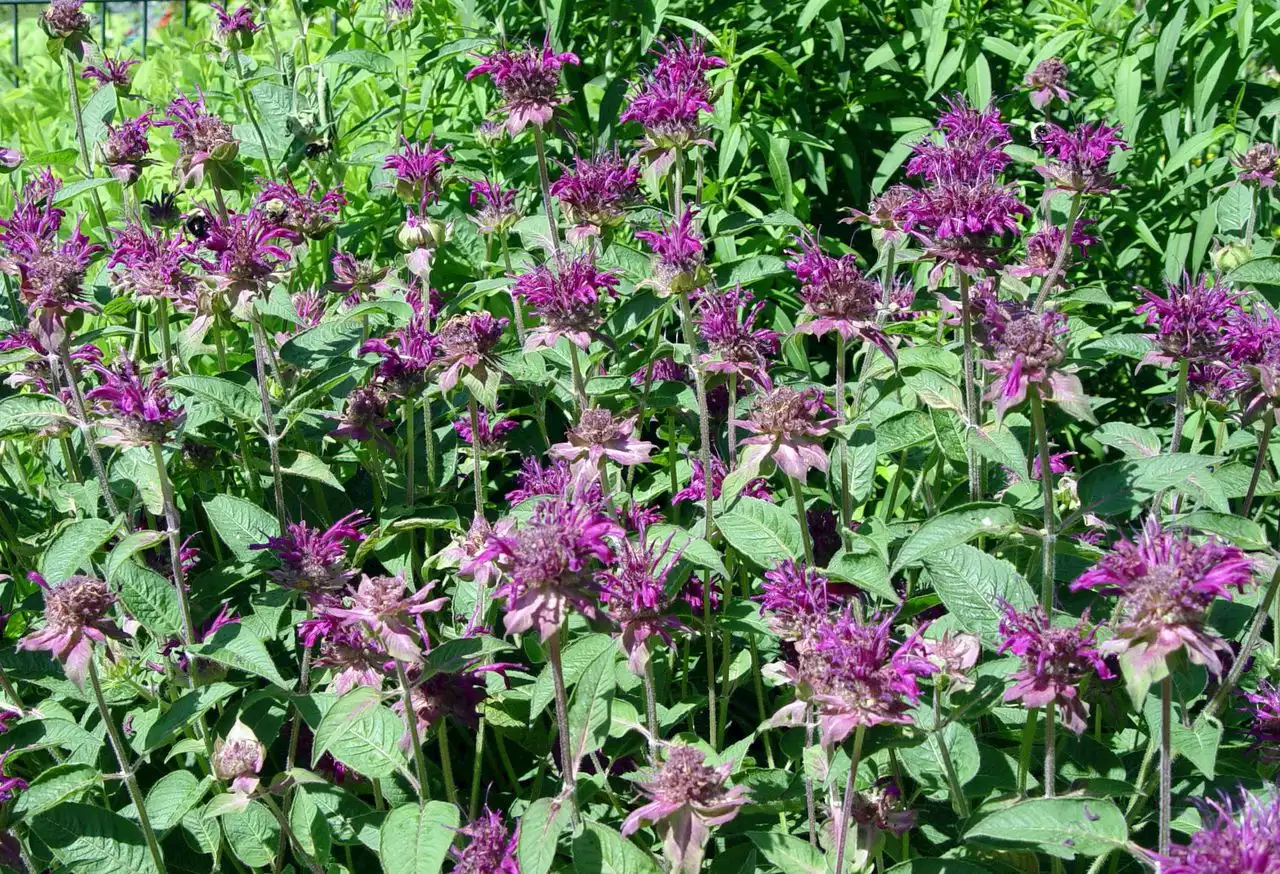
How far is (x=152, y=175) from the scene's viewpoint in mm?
4121

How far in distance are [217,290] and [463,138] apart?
1145 millimetres

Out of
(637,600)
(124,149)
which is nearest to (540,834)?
(637,600)

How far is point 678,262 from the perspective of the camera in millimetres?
2066

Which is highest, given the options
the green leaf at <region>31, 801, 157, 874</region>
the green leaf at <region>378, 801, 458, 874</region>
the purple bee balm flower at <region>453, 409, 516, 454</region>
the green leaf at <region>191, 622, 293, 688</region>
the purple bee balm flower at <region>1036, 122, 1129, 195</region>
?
the purple bee balm flower at <region>1036, 122, 1129, 195</region>

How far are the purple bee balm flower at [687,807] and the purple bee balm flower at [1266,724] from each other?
0.80 m

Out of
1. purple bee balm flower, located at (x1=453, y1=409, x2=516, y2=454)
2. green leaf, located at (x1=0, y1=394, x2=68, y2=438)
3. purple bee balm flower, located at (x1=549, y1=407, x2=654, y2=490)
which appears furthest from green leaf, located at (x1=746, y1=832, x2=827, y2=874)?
green leaf, located at (x1=0, y1=394, x2=68, y2=438)

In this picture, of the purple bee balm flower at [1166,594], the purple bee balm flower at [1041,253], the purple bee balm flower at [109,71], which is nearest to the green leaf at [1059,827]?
the purple bee balm flower at [1166,594]

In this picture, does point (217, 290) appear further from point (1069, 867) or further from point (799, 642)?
point (1069, 867)

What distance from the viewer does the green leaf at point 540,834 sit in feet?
5.06

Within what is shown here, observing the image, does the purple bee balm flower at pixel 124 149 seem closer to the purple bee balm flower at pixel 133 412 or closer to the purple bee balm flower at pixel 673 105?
→ the purple bee balm flower at pixel 133 412

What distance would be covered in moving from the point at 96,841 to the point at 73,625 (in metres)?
0.37

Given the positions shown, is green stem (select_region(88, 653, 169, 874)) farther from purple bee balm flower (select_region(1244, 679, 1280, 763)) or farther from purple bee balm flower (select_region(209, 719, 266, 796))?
purple bee balm flower (select_region(1244, 679, 1280, 763))

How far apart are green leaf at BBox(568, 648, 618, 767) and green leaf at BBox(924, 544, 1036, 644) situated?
18.5 inches

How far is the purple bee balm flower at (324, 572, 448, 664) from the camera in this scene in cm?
166
